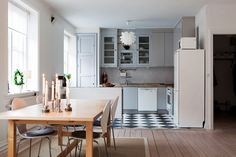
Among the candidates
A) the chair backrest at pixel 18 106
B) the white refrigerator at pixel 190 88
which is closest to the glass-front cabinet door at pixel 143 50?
the white refrigerator at pixel 190 88

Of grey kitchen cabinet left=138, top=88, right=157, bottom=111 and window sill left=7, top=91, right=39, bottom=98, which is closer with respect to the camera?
window sill left=7, top=91, right=39, bottom=98

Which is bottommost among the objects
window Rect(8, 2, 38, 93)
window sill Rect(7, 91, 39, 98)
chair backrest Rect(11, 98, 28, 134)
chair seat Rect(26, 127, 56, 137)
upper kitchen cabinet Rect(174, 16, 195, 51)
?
chair seat Rect(26, 127, 56, 137)

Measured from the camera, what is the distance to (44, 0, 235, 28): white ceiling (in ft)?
20.7

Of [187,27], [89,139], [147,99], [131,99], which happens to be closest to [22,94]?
[89,139]

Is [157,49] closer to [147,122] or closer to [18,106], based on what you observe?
[147,122]

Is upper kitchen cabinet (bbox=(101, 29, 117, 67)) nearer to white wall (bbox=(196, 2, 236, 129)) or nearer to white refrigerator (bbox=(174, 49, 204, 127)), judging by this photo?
white refrigerator (bbox=(174, 49, 204, 127))

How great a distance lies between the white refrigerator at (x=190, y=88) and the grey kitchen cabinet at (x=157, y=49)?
2934 mm

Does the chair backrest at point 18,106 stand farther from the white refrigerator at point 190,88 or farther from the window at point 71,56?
the window at point 71,56

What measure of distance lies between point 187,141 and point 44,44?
3.44 meters

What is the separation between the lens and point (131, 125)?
6965 mm

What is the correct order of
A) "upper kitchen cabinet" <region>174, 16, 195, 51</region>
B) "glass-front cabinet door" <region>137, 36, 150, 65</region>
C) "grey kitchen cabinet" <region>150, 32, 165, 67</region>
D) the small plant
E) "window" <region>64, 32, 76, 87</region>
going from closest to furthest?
the small plant, "upper kitchen cabinet" <region>174, 16, 195, 51</region>, "window" <region>64, 32, 76, 87</region>, "grey kitchen cabinet" <region>150, 32, 165, 67</region>, "glass-front cabinet door" <region>137, 36, 150, 65</region>

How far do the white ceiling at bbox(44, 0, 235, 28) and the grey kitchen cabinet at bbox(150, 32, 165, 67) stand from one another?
1.80 ft

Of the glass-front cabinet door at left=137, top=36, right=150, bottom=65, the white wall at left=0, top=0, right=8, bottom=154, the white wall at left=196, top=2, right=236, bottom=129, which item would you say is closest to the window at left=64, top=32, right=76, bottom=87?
the glass-front cabinet door at left=137, top=36, right=150, bottom=65

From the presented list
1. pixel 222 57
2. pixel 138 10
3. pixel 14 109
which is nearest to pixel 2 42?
pixel 14 109
